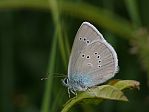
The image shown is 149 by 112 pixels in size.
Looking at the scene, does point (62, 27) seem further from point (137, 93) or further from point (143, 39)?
point (137, 93)

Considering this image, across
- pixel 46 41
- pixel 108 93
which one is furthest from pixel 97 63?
pixel 46 41

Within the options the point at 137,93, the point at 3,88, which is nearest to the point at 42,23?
the point at 3,88

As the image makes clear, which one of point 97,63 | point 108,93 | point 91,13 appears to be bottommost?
point 108,93

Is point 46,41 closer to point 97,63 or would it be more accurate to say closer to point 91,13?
point 91,13

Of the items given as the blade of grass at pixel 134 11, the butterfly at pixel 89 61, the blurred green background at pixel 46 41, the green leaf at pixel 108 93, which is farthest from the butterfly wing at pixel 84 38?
the blade of grass at pixel 134 11

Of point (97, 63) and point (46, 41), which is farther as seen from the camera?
point (46, 41)

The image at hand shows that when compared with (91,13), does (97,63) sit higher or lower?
lower

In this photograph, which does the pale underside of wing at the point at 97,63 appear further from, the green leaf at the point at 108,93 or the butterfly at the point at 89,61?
the green leaf at the point at 108,93
